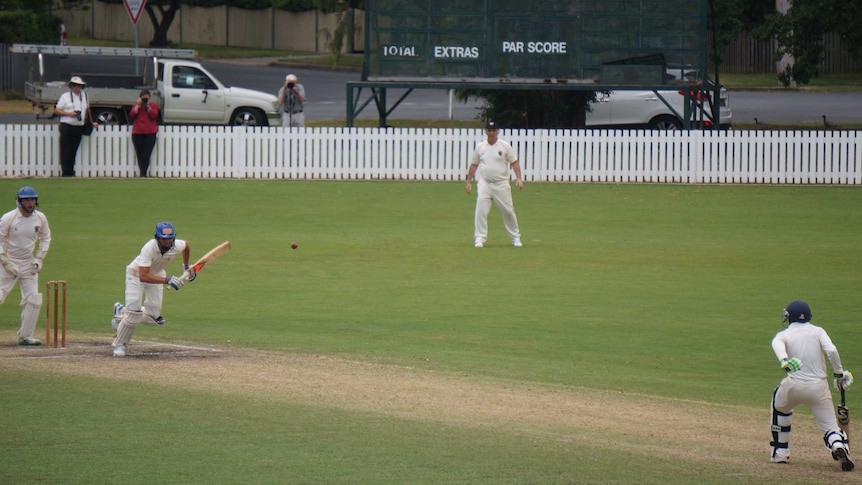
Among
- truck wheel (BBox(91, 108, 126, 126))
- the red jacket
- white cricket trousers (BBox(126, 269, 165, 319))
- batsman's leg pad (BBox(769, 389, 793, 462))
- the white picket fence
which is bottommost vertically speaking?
batsman's leg pad (BBox(769, 389, 793, 462))

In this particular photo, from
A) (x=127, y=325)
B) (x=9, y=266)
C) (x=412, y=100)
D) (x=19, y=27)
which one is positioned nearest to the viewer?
(x=127, y=325)

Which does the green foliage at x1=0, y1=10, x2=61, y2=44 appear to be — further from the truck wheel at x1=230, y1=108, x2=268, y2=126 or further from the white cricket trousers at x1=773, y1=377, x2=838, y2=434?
the white cricket trousers at x1=773, y1=377, x2=838, y2=434

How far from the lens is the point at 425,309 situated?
1659 cm

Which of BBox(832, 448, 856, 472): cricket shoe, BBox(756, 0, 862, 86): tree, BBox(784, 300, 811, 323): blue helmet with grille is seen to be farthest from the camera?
BBox(756, 0, 862, 86): tree

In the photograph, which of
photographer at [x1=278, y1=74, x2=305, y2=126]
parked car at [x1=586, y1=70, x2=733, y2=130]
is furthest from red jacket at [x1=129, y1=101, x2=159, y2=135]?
parked car at [x1=586, y1=70, x2=733, y2=130]

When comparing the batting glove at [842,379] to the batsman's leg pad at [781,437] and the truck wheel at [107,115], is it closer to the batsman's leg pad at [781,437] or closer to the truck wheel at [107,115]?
the batsman's leg pad at [781,437]

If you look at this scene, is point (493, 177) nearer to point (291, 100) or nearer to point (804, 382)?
point (804, 382)

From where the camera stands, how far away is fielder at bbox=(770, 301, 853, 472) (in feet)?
32.3

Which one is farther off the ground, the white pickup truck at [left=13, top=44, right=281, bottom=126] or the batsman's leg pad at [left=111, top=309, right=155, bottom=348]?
the white pickup truck at [left=13, top=44, right=281, bottom=126]

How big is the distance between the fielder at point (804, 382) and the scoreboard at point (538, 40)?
21779 mm

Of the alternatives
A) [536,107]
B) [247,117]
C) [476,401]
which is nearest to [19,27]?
[247,117]

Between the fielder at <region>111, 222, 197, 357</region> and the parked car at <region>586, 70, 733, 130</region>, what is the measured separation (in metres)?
21.9

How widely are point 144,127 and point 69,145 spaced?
1877 mm

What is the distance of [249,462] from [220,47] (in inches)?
2517
